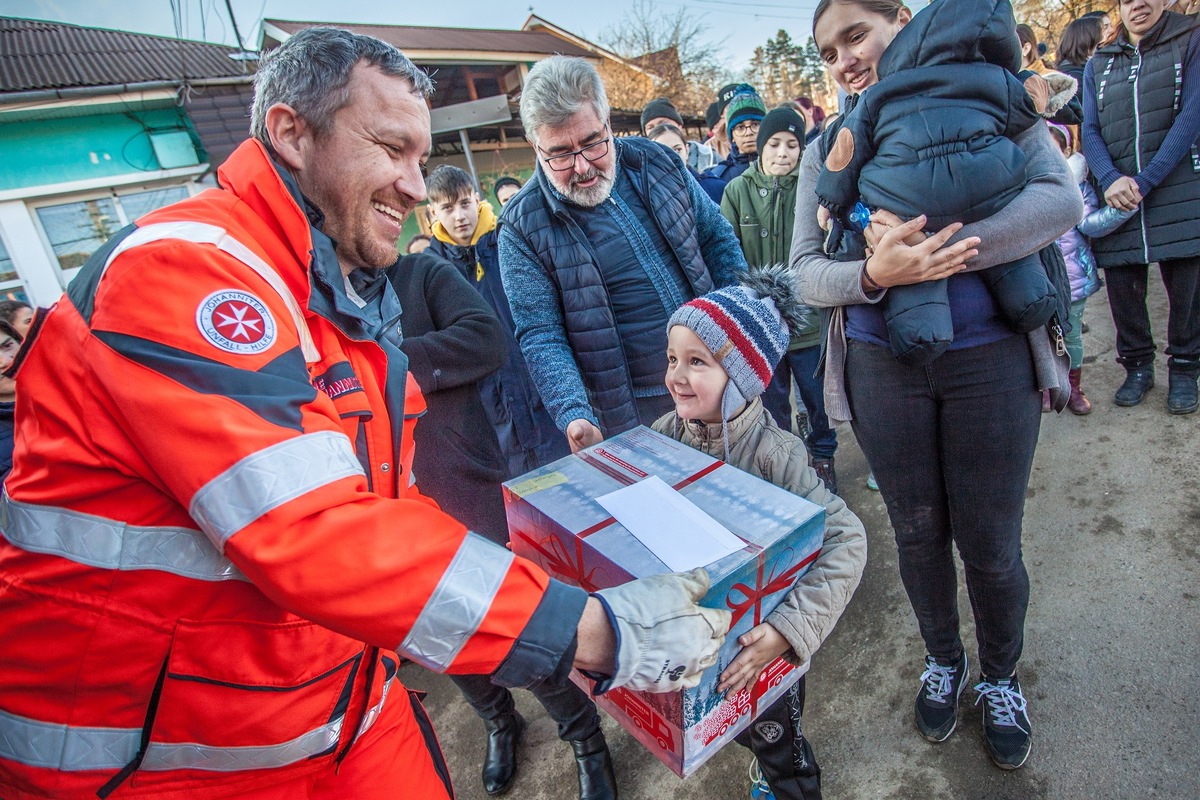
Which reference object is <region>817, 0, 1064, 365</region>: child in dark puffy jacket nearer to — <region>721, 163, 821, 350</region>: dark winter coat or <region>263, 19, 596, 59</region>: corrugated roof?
<region>721, 163, 821, 350</region>: dark winter coat

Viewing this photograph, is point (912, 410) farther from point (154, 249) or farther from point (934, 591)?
point (154, 249)

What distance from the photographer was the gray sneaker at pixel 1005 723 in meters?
1.76

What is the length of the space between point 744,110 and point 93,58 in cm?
1061

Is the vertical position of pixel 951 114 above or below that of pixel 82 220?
below

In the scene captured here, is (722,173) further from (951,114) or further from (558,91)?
(951,114)

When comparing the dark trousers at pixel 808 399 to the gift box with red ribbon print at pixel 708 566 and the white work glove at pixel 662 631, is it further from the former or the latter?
the white work glove at pixel 662 631

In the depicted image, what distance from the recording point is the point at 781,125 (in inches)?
137

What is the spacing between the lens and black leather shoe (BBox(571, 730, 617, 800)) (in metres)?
1.99

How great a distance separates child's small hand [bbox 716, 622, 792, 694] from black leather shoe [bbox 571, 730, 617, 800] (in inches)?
39.5

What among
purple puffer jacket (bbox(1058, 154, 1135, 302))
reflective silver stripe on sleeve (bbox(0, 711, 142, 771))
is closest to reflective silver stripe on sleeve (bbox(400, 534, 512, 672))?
reflective silver stripe on sleeve (bbox(0, 711, 142, 771))

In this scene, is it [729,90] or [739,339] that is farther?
[729,90]

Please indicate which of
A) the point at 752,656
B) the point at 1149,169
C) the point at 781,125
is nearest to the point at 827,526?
the point at 752,656

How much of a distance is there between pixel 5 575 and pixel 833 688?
237cm

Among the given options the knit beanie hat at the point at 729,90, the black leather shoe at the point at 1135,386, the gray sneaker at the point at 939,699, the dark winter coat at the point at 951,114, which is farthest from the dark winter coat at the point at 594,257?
the black leather shoe at the point at 1135,386
